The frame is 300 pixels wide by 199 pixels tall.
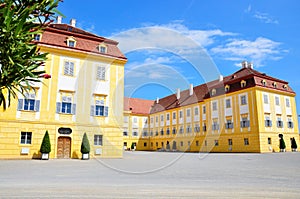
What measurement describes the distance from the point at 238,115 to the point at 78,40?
75.2ft

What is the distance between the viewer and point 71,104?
19.2 metres

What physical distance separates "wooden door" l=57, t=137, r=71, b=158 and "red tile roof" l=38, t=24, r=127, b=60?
23.3 ft

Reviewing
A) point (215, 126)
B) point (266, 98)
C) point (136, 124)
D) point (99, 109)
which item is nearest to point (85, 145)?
point (99, 109)

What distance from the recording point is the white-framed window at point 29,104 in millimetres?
17875

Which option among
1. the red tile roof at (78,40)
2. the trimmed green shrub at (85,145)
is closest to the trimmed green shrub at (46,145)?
the trimmed green shrub at (85,145)

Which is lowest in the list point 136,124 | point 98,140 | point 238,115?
point 98,140

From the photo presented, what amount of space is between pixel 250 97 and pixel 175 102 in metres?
17.7

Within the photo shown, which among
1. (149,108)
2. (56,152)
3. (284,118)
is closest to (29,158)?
(56,152)

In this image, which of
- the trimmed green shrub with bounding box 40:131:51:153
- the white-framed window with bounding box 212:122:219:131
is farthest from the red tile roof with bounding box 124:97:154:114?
the trimmed green shrub with bounding box 40:131:51:153

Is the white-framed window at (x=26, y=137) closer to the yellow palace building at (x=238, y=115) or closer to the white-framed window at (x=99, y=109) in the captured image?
the white-framed window at (x=99, y=109)

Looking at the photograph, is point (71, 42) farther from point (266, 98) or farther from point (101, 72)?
point (266, 98)

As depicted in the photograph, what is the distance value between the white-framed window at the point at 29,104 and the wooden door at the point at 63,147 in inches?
112

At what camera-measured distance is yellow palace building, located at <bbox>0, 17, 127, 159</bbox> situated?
1764cm

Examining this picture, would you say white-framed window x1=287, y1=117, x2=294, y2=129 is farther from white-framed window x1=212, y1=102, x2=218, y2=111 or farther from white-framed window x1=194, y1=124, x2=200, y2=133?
white-framed window x1=194, y1=124, x2=200, y2=133
